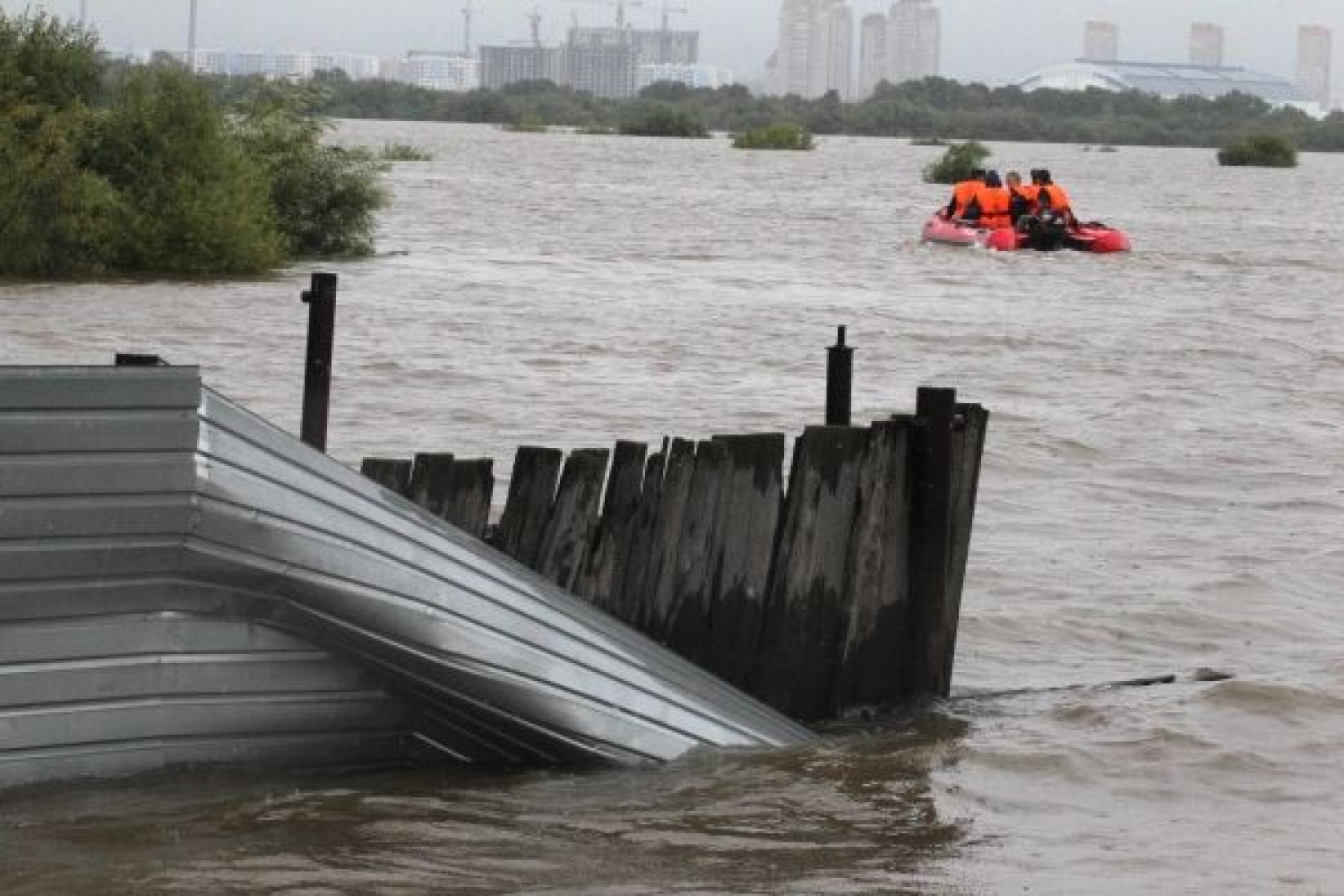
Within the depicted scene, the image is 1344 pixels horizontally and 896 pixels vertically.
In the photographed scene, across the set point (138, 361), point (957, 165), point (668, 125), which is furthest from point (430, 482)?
point (668, 125)

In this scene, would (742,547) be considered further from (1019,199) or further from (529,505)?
(1019,199)

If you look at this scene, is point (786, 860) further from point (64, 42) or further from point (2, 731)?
point (64, 42)

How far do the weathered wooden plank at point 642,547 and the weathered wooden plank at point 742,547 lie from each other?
0.21 m

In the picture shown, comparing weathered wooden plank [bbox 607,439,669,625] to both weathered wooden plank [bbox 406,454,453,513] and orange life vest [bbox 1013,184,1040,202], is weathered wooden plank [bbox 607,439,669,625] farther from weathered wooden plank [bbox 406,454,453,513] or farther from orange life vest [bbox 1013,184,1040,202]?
orange life vest [bbox 1013,184,1040,202]

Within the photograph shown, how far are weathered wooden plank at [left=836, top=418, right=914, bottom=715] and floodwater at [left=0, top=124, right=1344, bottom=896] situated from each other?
0.22m

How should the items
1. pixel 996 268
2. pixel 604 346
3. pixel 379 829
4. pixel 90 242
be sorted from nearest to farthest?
pixel 379 829
pixel 604 346
pixel 90 242
pixel 996 268

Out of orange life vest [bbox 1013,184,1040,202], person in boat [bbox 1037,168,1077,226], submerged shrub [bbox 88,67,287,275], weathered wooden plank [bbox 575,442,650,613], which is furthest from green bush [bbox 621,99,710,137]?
weathered wooden plank [bbox 575,442,650,613]

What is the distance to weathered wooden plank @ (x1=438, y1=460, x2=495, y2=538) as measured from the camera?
836 centimetres

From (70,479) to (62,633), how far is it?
49cm

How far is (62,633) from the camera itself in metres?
7.07

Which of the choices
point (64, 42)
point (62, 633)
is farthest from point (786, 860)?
point (64, 42)

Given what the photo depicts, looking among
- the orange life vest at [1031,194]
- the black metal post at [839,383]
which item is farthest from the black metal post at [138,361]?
the orange life vest at [1031,194]

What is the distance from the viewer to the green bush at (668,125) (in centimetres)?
15762

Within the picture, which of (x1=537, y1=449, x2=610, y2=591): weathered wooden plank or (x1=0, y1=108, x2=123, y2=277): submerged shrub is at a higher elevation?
(x1=0, y1=108, x2=123, y2=277): submerged shrub
